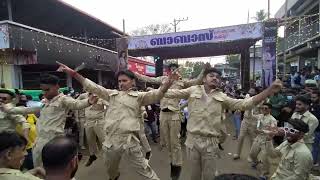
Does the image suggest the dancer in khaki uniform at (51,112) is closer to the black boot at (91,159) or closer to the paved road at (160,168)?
the paved road at (160,168)

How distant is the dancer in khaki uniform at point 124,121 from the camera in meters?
4.83

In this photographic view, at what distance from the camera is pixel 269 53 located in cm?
1141

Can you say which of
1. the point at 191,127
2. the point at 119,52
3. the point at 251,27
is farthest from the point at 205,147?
the point at 119,52

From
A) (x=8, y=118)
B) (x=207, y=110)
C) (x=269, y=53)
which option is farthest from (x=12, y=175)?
(x=269, y=53)

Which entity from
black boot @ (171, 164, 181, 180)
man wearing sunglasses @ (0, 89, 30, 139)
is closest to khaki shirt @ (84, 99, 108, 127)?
black boot @ (171, 164, 181, 180)

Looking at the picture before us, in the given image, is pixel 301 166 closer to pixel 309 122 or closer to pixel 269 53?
pixel 309 122

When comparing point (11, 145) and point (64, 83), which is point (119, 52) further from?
point (11, 145)

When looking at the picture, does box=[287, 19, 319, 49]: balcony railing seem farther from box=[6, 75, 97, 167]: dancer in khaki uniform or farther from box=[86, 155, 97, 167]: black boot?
box=[6, 75, 97, 167]: dancer in khaki uniform

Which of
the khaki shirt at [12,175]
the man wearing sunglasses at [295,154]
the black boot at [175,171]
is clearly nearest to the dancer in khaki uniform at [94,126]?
the black boot at [175,171]

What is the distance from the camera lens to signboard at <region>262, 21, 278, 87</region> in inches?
449

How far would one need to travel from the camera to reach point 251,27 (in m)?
12.4

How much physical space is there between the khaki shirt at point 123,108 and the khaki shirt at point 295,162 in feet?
5.90

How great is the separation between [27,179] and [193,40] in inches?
452

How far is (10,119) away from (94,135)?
9.12 feet
